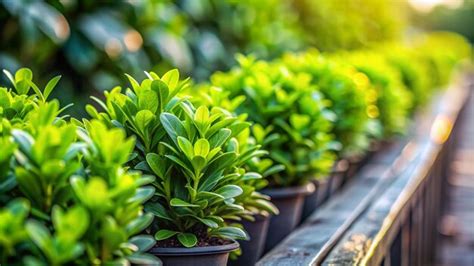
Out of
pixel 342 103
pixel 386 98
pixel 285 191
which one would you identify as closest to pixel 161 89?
pixel 285 191

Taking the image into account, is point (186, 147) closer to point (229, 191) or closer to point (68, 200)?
point (229, 191)

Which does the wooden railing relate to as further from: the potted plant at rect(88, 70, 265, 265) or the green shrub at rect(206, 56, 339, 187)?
the potted plant at rect(88, 70, 265, 265)

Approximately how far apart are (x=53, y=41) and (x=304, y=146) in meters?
1.81

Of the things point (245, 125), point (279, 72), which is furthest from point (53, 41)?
point (245, 125)

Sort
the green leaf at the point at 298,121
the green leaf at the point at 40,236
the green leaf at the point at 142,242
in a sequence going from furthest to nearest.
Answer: the green leaf at the point at 298,121
the green leaf at the point at 142,242
the green leaf at the point at 40,236

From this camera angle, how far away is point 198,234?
5.13 ft

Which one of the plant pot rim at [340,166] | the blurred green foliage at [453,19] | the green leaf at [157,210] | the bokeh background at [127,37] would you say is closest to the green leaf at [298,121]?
the plant pot rim at [340,166]

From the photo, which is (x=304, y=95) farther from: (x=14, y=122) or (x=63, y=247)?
(x=63, y=247)

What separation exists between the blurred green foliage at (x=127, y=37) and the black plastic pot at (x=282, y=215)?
175 cm

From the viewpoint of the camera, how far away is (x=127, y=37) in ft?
13.7

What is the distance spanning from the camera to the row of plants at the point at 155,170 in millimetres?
1058

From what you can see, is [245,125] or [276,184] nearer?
[245,125]

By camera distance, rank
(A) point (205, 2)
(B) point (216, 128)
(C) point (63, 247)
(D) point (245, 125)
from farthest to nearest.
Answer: (A) point (205, 2) < (D) point (245, 125) < (B) point (216, 128) < (C) point (63, 247)

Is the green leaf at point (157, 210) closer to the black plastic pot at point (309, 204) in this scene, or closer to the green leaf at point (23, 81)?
the green leaf at point (23, 81)
